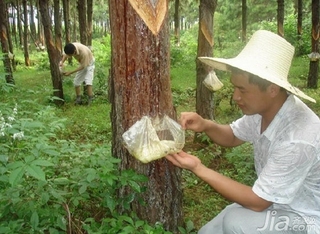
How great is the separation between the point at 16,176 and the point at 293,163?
1378 millimetres

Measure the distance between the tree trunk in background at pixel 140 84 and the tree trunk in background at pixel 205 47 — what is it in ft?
9.82

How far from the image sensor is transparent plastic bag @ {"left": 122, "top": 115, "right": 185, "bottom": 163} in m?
2.07

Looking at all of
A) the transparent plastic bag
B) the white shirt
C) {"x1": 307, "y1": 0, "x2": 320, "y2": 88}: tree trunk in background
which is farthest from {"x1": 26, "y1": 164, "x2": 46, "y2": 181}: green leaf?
{"x1": 307, "y1": 0, "x2": 320, "y2": 88}: tree trunk in background

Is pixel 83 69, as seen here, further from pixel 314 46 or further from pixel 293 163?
pixel 293 163

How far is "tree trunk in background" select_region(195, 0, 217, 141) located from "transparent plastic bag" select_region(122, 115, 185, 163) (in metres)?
3.08

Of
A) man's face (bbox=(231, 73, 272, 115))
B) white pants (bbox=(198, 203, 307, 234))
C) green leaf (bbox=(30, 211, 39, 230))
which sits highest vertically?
man's face (bbox=(231, 73, 272, 115))

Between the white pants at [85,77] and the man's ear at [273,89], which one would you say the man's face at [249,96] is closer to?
the man's ear at [273,89]

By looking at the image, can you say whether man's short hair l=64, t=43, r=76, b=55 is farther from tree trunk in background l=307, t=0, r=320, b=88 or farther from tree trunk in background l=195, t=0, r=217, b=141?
tree trunk in background l=307, t=0, r=320, b=88

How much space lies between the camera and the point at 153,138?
2117 millimetres

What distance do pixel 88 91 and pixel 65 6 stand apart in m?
8.68

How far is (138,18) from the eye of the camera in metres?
2.14

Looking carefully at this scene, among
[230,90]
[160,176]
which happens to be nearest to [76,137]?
[230,90]

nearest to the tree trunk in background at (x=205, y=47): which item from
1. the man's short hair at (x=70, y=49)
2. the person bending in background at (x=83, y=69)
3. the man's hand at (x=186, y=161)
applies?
the man's hand at (x=186, y=161)

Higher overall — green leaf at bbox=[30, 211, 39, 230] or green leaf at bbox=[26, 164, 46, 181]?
green leaf at bbox=[26, 164, 46, 181]
